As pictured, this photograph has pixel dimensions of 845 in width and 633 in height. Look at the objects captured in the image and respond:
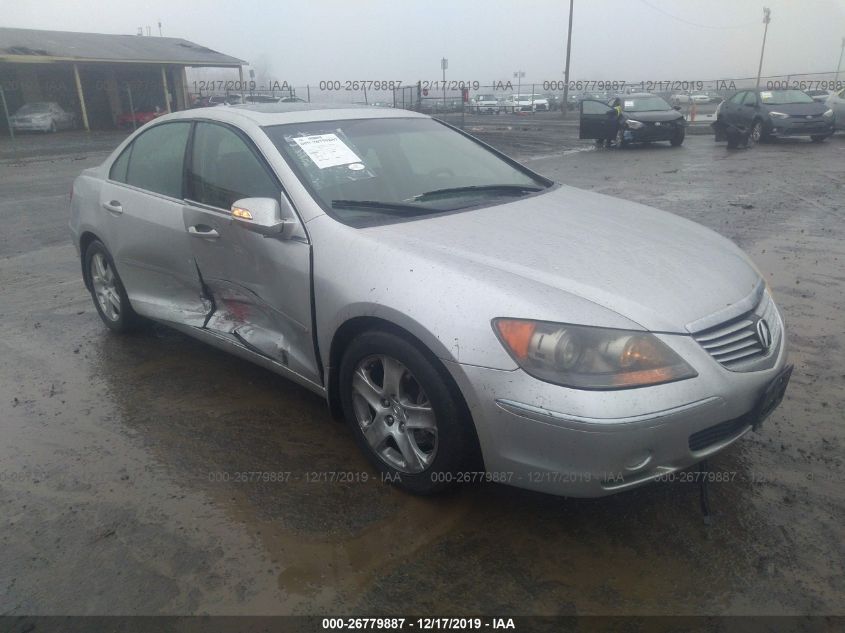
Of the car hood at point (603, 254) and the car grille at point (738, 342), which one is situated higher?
the car hood at point (603, 254)

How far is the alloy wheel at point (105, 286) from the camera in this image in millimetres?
4698

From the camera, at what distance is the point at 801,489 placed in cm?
281

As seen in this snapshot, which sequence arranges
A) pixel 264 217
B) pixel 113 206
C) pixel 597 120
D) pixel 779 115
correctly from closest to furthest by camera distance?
1. pixel 264 217
2. pixel 113 206
3. pixel 779 115
4. pixel 597 120

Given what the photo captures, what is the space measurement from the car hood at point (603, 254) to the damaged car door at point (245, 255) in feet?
1.66

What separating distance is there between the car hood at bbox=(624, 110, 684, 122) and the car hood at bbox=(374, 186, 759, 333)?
1564 centimetres

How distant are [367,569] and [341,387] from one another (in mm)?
837

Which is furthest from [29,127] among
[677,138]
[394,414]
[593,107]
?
[394,414]

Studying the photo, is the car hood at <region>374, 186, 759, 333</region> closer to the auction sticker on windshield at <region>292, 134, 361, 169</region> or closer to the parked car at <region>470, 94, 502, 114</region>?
the auction sticker on windshield at <region>292, 134, 361, 169</region>

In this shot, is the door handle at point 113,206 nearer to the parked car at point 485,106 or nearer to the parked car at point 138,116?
the parked car at point 138,116

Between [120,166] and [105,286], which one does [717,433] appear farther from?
[105,286]

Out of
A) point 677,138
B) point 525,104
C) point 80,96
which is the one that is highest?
point 80,96

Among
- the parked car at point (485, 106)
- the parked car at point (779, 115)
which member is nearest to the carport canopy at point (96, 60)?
the parked car at point (485, 106)

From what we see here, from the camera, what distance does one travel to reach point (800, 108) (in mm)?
17016

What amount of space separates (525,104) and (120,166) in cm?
4396
